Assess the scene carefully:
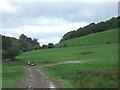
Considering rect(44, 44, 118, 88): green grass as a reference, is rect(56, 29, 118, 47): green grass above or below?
above

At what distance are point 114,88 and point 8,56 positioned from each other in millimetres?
80952

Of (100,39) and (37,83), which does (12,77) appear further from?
(100,39)

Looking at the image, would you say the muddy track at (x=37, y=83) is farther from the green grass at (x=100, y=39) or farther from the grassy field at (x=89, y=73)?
the green grass at (x=100, y=39)

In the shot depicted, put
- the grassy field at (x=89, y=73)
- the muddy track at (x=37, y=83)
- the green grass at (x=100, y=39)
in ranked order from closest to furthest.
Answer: the muddy track at (x=37, y=83) → the grassy field at (x=89, y=73) → the green grass at (x=100, y=39)

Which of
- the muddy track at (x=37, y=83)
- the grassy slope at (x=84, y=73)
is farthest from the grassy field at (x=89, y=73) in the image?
the muddy track at (x=37, y=83)

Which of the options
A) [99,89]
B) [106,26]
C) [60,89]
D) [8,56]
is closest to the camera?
[99,89]

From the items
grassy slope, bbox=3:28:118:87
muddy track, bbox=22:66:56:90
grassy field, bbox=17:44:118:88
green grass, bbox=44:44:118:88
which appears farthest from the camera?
grassy slope, bbox=3:28:118:87

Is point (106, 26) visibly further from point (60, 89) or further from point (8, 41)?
point (60, 89)

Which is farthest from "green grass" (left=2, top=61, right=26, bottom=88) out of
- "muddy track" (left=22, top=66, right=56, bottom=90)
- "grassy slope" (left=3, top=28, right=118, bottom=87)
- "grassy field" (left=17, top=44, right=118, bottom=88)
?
"grassy field" (left=17, top=44, right=118, bottom=88)

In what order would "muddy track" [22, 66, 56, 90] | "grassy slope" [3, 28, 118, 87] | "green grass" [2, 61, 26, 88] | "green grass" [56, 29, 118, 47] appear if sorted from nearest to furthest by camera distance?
"muddy track" [22, 66, 56, 90] → "grassy slope" [3, 28, 118, 87] → "green grass" [2, 61, 26, 88] → "green grass" [56, 29, 118, 47]

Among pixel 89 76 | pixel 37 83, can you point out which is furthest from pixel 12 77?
pixel 37 83

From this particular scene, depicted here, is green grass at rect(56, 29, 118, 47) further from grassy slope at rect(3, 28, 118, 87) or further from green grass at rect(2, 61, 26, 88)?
green grass at rect(2, 61, 26, 88)

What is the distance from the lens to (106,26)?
7864 inches

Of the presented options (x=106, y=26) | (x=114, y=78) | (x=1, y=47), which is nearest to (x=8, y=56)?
(x=1, y=47)
